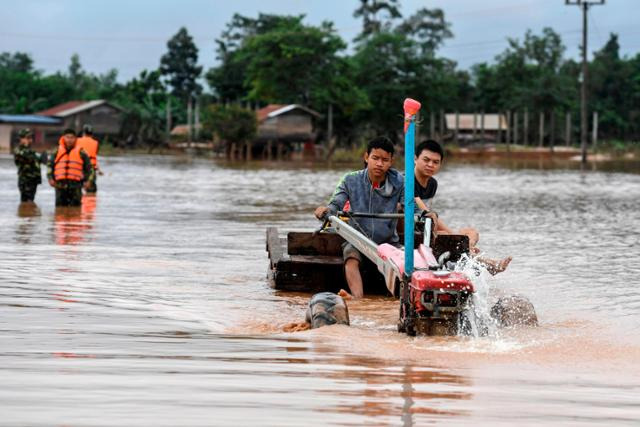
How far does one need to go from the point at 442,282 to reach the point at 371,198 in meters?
2.84

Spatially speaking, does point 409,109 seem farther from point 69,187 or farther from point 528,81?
point 528,81

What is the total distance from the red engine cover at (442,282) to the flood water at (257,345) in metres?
0.36

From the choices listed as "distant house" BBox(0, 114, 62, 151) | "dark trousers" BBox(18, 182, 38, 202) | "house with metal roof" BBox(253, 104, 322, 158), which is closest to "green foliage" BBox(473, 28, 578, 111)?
"house with metal roof" BBox(253, 104, 322, 158)

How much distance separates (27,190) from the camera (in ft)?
73.8

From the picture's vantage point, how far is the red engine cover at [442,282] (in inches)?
289

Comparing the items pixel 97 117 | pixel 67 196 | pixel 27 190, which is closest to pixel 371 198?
pixel 67 196

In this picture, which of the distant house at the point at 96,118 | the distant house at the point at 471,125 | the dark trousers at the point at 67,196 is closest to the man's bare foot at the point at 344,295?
the dark trousers at the point at 67,196

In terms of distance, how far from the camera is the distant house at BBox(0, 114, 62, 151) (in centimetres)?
9362

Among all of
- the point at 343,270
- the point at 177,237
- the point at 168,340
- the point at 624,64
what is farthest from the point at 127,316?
the point at 624,64

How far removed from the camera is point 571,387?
6266 mm

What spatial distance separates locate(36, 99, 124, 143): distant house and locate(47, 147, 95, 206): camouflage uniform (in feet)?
251

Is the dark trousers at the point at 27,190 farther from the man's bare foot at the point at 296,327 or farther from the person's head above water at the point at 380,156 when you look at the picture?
the man's bare foot at the point at 296,327

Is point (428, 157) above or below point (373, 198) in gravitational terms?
above

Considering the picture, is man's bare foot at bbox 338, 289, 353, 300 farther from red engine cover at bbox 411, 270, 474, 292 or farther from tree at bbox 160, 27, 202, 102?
tree at bbox 160, 27, 202, 102
